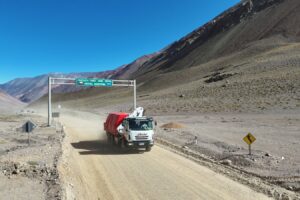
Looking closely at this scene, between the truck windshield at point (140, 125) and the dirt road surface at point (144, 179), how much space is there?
9.15ft

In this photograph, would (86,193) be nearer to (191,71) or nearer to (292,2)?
(191,71)

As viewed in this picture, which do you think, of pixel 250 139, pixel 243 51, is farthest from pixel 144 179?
pixel 243 51

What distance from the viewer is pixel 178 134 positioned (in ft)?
90.5

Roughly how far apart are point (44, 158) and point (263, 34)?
386 feet

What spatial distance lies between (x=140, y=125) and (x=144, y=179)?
315 inches

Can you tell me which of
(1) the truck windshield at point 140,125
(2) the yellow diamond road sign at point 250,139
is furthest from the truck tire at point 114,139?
(2) the yellow diamond road sign at point 250,139

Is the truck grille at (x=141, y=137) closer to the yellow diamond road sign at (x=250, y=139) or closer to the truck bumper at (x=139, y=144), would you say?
the truck bumper at (x=139, y=144)

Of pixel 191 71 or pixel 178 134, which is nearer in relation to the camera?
pixel 178 134

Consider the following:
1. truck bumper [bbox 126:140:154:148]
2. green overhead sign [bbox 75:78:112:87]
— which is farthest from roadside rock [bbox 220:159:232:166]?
green overhead sign [bbox 75:78:112:87]

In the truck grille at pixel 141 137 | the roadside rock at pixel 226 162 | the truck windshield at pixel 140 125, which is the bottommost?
the roadside rock at pixel 226 162

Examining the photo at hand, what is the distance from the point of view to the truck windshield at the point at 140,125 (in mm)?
20281

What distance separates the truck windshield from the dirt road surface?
2789 mm

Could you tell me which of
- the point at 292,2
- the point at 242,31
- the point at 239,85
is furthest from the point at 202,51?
the point at 239,85

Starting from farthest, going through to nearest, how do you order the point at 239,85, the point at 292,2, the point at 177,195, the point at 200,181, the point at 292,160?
1. the point at 292,2
2. the point at 239,85
3. the point at 292,160
4. the point at 200,181
5. the point at 177,195
